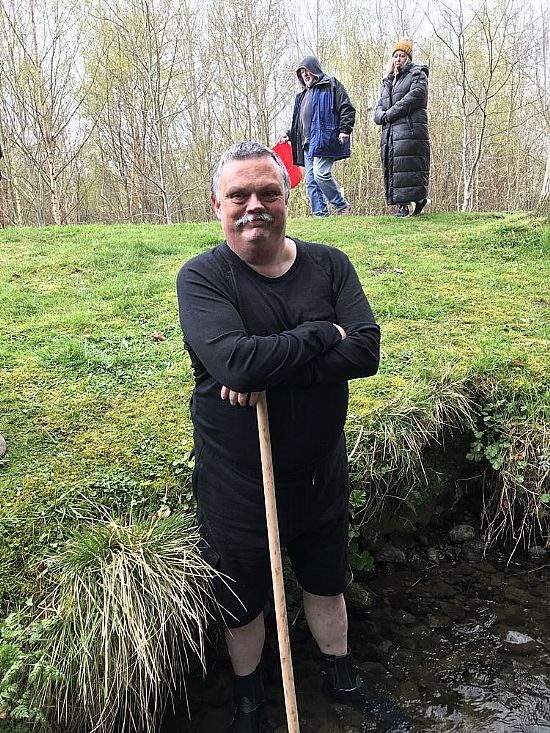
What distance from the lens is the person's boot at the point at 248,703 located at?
240 cm

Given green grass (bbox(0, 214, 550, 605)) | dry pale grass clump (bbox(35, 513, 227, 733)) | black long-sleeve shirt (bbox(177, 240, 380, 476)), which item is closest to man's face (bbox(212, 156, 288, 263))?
black long-sleeve shirt (bbox(177, 240, 380, 476))

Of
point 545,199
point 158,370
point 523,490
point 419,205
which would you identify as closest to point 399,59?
point 419,205

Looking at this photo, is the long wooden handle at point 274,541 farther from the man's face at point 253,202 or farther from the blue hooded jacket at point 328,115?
the blue hooded jacket at point 328,115

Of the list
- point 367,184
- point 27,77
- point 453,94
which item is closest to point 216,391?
point 27,77

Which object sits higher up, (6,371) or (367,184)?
(367,184)

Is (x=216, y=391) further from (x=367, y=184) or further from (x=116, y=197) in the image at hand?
(x=116, y=197)

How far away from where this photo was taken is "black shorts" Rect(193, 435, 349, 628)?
7.03 ft

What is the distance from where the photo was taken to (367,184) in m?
Answer: 15.7

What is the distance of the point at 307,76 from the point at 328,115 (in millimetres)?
592

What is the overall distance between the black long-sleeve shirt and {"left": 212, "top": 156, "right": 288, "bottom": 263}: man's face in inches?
4.4

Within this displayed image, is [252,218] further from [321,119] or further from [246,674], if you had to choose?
[321,119]

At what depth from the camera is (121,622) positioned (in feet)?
7.28

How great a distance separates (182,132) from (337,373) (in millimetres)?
16385

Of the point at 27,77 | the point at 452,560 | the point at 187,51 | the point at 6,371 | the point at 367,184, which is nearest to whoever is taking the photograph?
the point at 452,560
